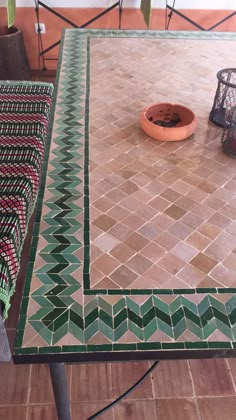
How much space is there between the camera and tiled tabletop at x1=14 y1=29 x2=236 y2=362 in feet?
2.76

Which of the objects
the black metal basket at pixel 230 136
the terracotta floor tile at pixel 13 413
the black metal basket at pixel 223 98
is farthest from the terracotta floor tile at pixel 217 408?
the black metal basket at pixel 223 98

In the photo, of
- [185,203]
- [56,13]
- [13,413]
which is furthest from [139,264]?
[56,13]

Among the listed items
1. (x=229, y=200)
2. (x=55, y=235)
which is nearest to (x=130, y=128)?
(x=229, y=200)

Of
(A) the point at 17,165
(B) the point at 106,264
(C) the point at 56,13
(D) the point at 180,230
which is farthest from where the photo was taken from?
(C) the point at 56,13

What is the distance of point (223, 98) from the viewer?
1511mm

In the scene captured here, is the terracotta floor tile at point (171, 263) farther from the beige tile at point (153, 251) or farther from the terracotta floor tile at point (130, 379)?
the terracotta floor tile at point (130, 379)

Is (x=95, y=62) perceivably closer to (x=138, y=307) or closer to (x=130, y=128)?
(x=130, y=128)

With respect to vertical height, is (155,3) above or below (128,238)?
above

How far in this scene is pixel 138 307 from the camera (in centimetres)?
89

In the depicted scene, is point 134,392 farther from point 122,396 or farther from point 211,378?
point 211,378

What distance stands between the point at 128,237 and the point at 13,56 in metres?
2.79

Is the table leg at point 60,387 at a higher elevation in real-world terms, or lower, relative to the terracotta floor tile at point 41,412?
higher

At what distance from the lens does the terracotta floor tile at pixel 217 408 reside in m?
1.45

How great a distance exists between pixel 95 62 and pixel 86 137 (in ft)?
2.56
